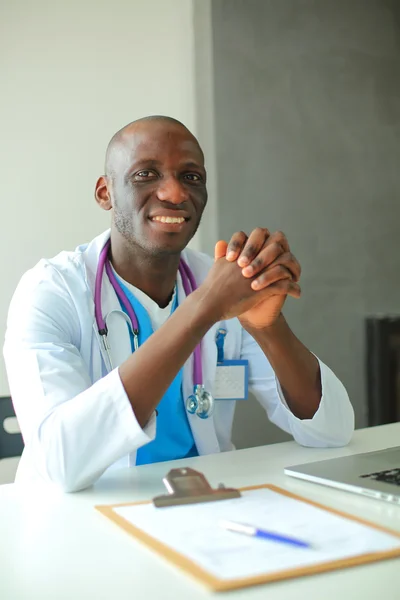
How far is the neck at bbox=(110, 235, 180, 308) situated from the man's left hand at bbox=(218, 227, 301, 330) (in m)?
0.28

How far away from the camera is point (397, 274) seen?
10.1 feet

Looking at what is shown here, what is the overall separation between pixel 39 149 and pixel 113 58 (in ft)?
1.46

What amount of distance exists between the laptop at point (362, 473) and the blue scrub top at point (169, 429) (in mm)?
438

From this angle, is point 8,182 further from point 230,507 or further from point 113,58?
point 230,507

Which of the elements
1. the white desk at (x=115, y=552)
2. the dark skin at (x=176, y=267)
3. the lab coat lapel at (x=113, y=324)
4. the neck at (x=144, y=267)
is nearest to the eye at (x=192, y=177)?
the dark skin at (x=176, y=267)

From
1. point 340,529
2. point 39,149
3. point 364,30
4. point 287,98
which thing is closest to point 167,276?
point 340,529

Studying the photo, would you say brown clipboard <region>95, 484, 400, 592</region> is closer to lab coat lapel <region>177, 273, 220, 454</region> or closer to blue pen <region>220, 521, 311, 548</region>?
blue pen <region>220, 521, 311, 548</region>

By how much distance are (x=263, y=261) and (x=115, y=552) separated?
661mm

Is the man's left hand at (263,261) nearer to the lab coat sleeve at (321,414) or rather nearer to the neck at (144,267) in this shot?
the lab coat sleeve at (321,414)

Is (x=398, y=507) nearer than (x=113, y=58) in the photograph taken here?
Yes

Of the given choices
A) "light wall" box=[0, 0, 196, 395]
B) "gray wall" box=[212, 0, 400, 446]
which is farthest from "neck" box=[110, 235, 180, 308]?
"gray wall" box=[212, 0, 400, 446]

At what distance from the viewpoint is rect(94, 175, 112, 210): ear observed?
5.35 ft

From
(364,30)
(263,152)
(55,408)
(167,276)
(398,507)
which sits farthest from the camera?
(364,30)

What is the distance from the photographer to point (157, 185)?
152 centimetres
